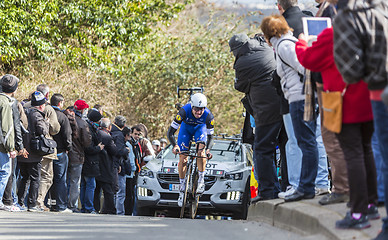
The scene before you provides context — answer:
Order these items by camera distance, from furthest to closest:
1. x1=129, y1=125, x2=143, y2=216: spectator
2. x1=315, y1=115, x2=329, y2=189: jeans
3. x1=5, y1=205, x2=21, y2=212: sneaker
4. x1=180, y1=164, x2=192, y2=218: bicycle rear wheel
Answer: x1=129, y1=125, x2=143, y2=216: spectator → x1=180, y1=164, x2=192, y2=218: bicycle rear wheel → x1=5, y1=205, x2=21, y2=212: sneaker → x1=315, y1=115, x2=329, y2=189: jeans

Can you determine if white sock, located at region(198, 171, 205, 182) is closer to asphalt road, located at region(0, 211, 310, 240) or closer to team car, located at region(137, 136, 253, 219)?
team car, located at region(137, 136, 253, 219)

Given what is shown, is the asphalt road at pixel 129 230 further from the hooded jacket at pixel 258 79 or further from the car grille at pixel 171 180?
the car grille at pixel 171 180

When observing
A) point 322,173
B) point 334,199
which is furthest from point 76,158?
point 334,199

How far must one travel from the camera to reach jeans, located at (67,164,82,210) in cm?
1400

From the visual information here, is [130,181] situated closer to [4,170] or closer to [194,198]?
[194,198]

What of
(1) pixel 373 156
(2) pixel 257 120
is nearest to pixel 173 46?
(2) pixel 257 120

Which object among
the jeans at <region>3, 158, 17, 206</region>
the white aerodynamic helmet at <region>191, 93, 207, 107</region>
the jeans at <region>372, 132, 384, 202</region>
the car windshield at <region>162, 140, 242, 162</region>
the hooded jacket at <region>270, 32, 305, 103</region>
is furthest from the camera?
the car windshield at <region>162, 140, 242, 162</region>

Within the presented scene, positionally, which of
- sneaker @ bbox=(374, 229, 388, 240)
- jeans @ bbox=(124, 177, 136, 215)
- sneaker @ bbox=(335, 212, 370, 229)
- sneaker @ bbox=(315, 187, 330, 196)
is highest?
sneaker @ bbox=(374, 229, 388, 240)

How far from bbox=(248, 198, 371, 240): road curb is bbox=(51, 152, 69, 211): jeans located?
5275 millimetres

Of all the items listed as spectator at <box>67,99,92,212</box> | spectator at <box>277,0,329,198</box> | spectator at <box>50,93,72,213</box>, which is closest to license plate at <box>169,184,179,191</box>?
spectator at <box>67,99,92,212</box>

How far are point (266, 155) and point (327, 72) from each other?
2723mm

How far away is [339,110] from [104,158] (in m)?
9.54

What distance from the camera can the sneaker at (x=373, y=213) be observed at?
6.27 m

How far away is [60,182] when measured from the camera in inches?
524
